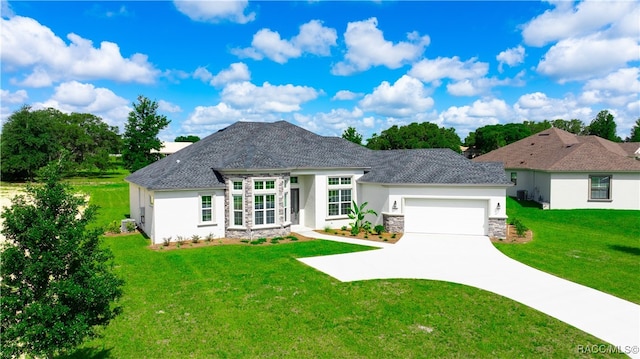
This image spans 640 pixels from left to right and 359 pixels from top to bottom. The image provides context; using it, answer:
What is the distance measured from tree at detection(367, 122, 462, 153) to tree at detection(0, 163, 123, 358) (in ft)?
252

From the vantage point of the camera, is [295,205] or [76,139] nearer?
[295,205]

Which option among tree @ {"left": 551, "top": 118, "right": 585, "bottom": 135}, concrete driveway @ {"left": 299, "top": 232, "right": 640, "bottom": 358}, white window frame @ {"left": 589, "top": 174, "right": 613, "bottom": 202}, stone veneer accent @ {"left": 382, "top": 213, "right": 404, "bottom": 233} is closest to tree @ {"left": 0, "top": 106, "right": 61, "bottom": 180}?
stone veneer accent @ {"left": 382, "top": 213, "right": 404, "bottom": 233}

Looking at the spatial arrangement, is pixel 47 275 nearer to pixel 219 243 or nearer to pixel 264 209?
pixel 219 243

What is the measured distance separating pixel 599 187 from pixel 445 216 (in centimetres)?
1490

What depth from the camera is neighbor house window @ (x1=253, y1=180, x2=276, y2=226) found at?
18.7 m

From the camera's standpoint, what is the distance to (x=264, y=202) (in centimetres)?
1888

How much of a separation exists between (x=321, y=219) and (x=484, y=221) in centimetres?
849

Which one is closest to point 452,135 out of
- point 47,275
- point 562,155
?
point 562,155

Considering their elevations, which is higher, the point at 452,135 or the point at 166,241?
the point at 452,135

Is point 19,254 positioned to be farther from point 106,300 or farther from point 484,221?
point 484,221

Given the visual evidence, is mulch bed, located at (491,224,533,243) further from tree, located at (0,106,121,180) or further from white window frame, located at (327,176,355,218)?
tree, located at (0,106,121,180)

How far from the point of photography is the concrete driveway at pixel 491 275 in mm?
9000

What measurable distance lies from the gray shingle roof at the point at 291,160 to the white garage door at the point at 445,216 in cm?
116

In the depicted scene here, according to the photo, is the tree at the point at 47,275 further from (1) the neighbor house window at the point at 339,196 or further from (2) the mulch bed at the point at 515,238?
(2) the mulch bed at the point at 515,238
